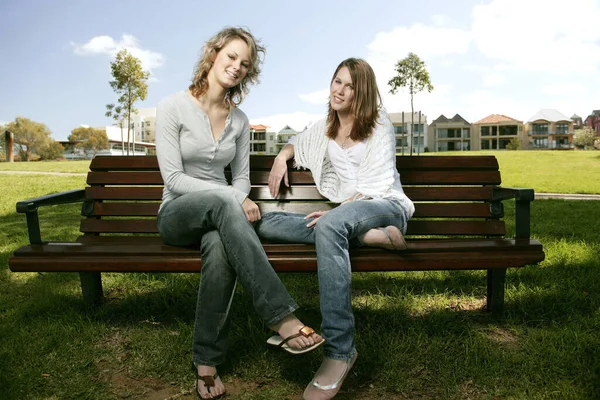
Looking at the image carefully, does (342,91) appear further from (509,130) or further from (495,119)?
(509,130)

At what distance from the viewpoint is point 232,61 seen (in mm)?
3225

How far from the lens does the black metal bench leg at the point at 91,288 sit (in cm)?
368

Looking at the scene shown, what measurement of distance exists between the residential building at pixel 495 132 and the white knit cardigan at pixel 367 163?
82.6 m

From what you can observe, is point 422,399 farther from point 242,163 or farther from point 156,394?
point 242,163

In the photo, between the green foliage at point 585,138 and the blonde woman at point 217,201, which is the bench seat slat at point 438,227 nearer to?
Result: the blonde woman at point 217,201

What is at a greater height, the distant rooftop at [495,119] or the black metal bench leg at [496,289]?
the distant rooftop at [495,119]

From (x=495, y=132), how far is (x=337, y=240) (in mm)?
84959

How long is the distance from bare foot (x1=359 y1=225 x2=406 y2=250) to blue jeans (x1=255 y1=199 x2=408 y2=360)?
0.04m

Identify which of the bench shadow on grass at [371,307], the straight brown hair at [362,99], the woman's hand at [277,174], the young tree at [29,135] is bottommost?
the bench shadow on grass at [371,307]

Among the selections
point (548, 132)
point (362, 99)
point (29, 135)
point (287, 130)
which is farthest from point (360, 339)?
point (548, 132)

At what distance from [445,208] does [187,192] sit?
1.77 metres

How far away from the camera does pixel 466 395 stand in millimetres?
2607

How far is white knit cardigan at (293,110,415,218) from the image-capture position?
10.6 feet

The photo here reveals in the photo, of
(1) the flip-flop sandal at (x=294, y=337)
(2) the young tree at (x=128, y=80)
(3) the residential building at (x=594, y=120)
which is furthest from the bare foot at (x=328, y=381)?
(3) the residential building at (x=594, y=120)
